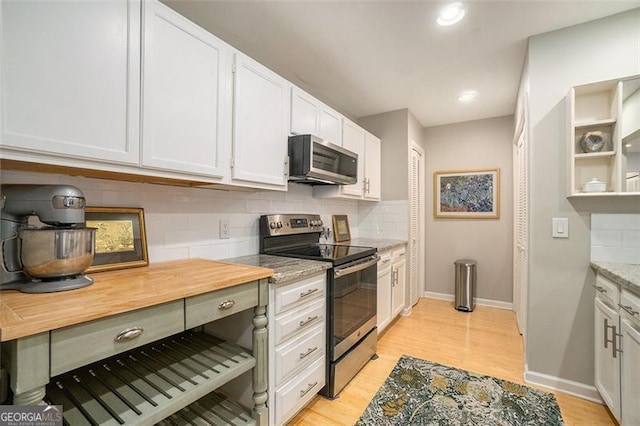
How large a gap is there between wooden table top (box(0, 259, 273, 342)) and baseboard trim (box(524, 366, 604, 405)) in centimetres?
212

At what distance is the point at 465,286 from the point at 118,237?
3797mm

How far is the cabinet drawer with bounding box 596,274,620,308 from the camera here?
153 cm

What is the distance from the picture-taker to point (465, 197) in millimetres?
3986

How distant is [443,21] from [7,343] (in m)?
2.57

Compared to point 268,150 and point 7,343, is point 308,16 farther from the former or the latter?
point 7,343

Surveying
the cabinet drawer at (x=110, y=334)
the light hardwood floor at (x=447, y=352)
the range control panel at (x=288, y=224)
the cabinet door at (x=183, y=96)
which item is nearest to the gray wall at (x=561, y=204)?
the light hardwood floor at (x=447, y=352)

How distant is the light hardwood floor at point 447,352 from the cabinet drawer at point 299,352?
363mm

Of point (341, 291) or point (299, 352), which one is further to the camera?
point (341, 291)

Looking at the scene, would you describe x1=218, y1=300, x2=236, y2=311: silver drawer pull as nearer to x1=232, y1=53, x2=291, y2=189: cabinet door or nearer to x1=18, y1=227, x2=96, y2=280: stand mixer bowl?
x1=18, y1=227, x2=96, y2=280: stand mixer bowl

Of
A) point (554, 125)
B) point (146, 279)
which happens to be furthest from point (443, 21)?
point (146, 279)

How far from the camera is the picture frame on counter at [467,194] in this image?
3.82m

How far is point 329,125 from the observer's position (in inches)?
100

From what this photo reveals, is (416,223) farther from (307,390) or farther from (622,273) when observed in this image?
(307,390)

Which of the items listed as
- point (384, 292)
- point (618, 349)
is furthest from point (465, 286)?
point (618, 349)
